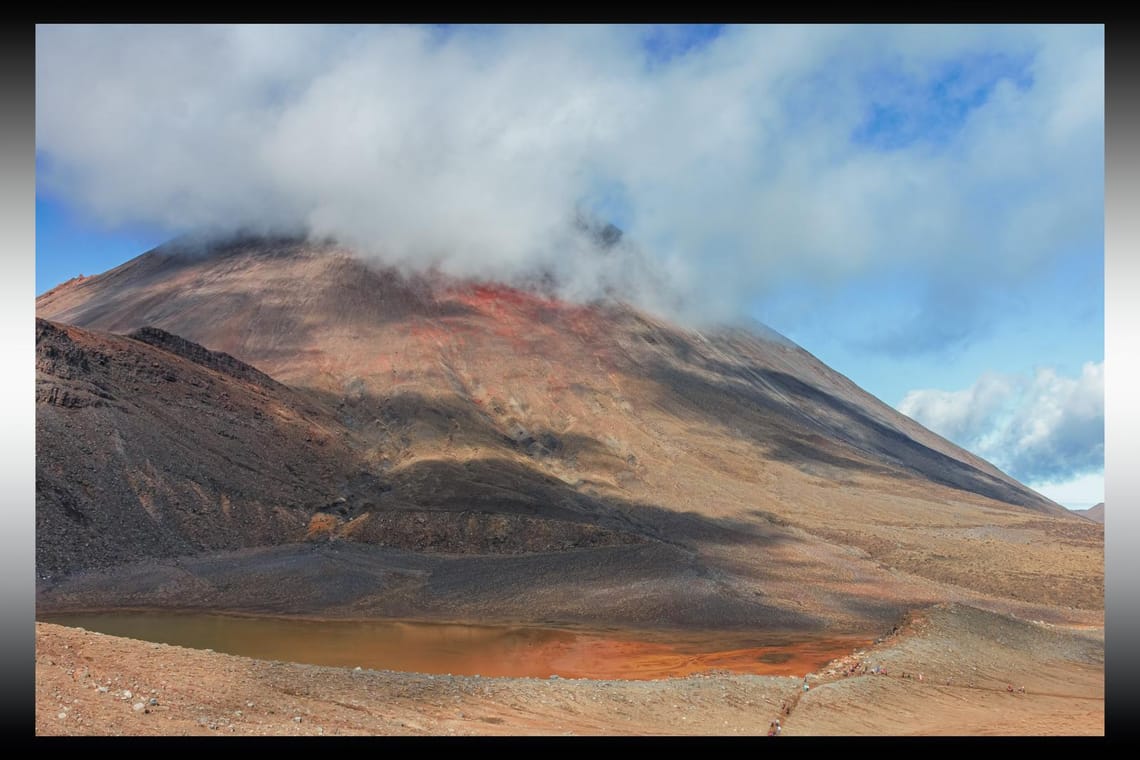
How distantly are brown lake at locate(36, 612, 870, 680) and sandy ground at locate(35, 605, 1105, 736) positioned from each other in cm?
611

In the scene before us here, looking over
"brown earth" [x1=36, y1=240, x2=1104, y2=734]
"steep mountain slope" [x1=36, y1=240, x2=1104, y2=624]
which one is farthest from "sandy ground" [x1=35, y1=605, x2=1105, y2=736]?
"steep mountain slope" [x1=36, y1=240, x2=1104, y2=624]

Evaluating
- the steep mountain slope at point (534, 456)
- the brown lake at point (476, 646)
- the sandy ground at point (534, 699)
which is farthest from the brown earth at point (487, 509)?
the brown lake at point (476, 646)

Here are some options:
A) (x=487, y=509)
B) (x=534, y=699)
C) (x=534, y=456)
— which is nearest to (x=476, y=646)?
(x=534, y=699)

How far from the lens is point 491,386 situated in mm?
72125

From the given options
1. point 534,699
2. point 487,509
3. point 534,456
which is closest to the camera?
point 534,699

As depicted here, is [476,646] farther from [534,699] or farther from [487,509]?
[487,509]

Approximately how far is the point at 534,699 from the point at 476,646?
1405 cm

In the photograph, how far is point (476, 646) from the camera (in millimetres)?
31547

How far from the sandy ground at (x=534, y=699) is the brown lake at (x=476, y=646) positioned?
611cm

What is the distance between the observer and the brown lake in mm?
27594

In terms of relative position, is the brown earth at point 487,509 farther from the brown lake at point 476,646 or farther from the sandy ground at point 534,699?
the brown lake at point 476,646

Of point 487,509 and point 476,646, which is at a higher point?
point 487,509
